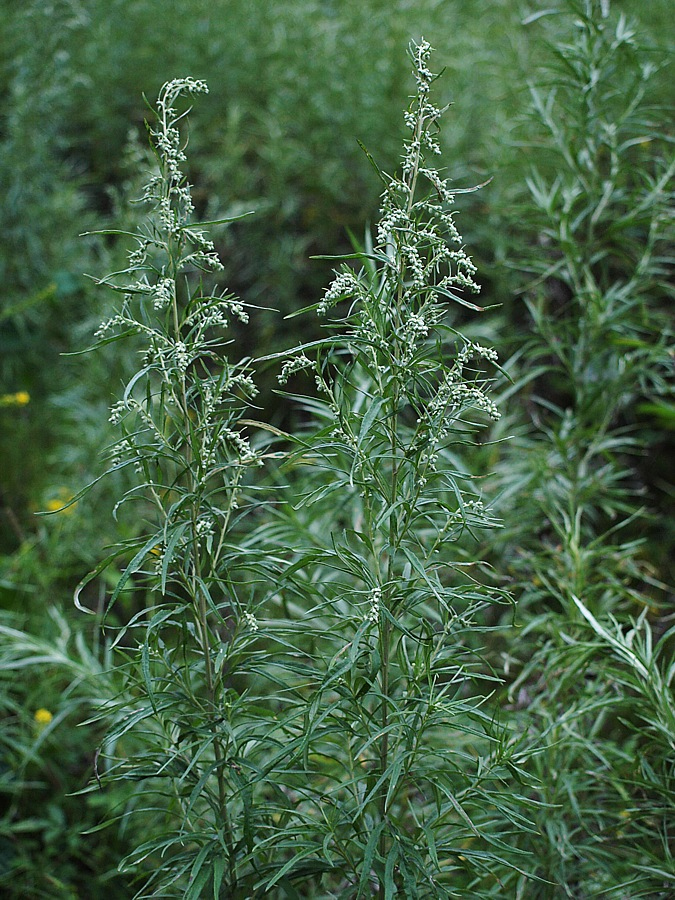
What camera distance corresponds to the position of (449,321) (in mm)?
3236

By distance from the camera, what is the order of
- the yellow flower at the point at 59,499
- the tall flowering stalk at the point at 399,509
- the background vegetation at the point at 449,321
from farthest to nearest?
the yellow flower at the point at 59,499, the background vegetation at the point at 449,321, the tall flowering stalk at the point at 399,509

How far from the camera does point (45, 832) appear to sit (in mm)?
2121

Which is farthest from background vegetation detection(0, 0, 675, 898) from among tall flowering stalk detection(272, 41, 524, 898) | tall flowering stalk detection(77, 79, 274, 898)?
tall flowering stalk detection(77, 79, 274, 898)

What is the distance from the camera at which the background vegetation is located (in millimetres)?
1757

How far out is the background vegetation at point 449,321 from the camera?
5.76 ft

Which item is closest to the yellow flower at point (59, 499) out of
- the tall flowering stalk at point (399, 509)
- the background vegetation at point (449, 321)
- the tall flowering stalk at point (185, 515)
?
the background vegetation at point (449, 321)

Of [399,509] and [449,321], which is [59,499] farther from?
[399,509]

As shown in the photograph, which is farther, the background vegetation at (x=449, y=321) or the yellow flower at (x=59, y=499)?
the yellow flower at (x=59, y=499)

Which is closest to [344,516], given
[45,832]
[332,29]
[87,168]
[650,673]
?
[650,673]

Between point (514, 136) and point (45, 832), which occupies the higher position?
point (514, 136)

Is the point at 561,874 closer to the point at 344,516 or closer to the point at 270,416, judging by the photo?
the point at 344,516

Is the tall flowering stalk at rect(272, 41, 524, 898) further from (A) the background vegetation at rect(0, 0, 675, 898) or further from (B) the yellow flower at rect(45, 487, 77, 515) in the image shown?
(B) the yellow flower at rect(45, 487, 77, 515)

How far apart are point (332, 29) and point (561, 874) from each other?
135 inches

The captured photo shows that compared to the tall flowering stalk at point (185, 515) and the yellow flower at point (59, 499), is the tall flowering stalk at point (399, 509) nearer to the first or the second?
the tall flowering stalk at point (185, 515)
